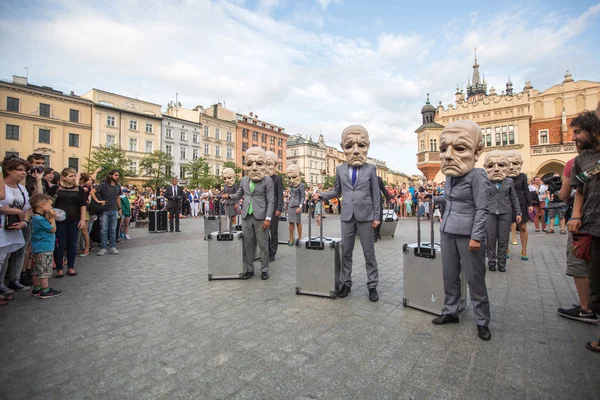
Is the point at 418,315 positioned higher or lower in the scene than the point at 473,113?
lower

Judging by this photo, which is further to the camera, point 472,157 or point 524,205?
point 524,205

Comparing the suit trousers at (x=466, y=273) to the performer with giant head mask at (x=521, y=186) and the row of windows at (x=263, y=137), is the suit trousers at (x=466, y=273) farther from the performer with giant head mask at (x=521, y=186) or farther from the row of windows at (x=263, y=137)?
the row of windows at (x=263, y=137)

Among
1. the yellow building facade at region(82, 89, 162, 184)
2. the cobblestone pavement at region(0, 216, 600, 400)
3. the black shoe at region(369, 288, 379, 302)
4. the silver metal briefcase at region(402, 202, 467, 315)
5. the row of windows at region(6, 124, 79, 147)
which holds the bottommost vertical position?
the cobblestone pavement at region(0, 216, 600, 400)

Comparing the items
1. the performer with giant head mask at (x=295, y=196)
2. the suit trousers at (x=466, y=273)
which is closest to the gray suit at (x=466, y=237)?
the suit trousers at (x=466, y=273)

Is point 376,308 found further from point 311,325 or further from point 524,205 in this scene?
point 524,205

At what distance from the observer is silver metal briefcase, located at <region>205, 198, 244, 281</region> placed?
5.27 meters

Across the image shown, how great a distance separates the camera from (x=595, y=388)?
224cm

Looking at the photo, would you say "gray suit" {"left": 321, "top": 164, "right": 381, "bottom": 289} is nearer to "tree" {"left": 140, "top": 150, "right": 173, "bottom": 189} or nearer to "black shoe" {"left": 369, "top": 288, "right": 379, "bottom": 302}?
"black shoe" {"left": 369, "top": 288, "right": 379, "bottom": 302}

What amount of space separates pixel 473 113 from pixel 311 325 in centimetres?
5069

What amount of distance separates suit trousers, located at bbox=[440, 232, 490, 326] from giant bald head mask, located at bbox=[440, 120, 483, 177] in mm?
717

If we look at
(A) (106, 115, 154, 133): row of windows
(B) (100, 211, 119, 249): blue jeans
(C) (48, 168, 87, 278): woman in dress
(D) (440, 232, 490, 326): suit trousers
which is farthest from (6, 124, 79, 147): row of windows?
(D) (440, 232, 490, 326): suit trousers

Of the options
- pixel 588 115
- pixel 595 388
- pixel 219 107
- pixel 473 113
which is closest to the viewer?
pixel 595 388

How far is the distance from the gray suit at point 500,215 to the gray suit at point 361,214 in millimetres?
2889

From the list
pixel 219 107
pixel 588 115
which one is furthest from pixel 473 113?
pixel 588 115
